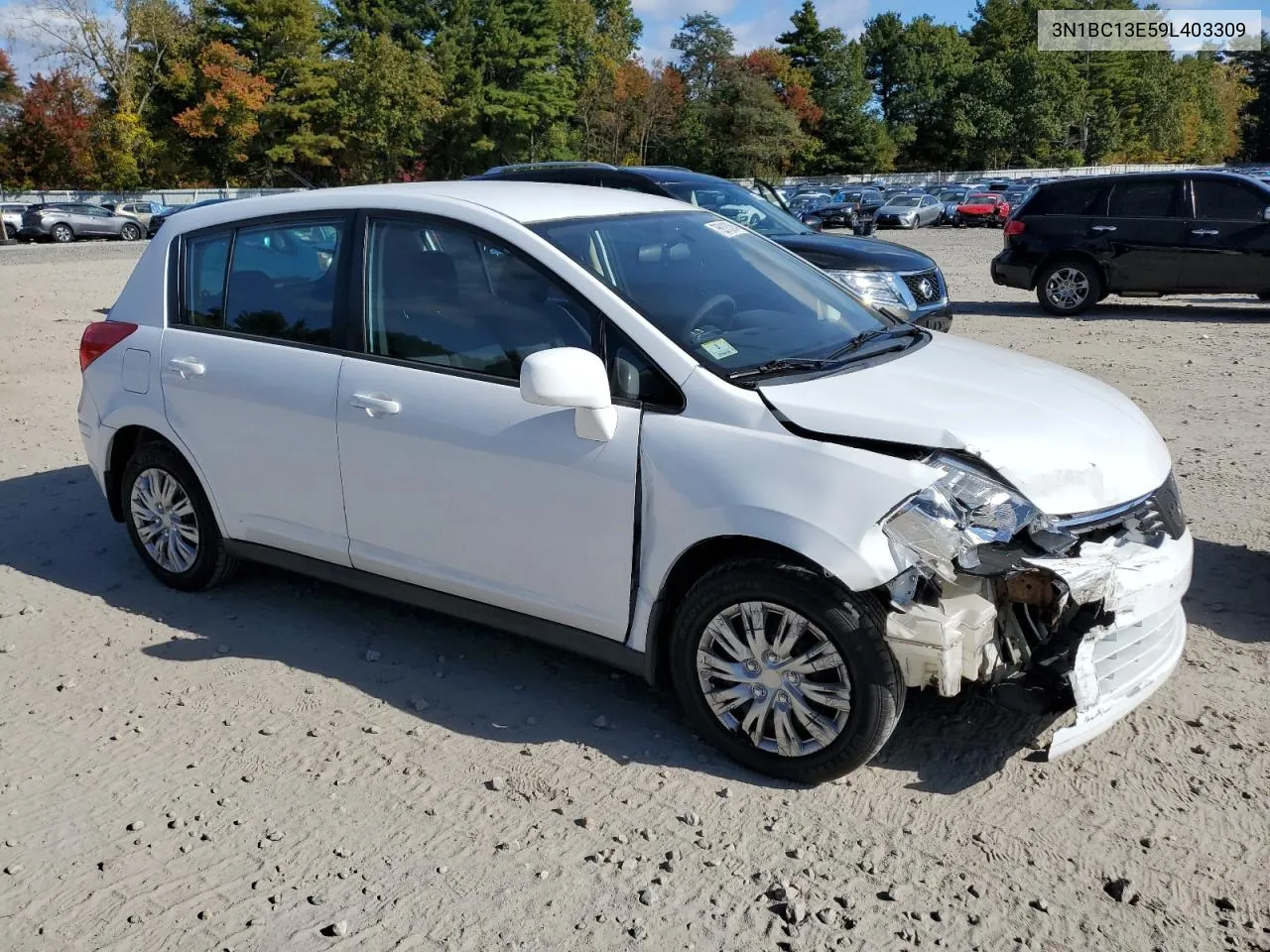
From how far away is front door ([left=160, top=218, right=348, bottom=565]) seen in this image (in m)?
4.59

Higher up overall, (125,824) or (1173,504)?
(1173,504)

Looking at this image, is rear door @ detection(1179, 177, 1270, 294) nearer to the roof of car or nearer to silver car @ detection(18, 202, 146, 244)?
the roof of car

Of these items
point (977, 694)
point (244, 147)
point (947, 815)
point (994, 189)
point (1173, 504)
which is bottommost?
point (947, 815)

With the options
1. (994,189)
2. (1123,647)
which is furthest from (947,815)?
(994,189)

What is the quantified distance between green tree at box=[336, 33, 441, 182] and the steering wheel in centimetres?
6268

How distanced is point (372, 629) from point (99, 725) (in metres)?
1.16

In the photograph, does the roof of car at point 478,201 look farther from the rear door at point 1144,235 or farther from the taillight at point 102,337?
the rear door at point 1144,235

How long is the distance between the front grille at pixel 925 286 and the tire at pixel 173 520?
22.2ft

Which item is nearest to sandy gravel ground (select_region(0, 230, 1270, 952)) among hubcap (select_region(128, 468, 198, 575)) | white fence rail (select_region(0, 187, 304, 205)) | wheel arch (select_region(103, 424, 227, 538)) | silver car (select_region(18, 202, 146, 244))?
hubcap (select_region(128, 468, 198, 575))

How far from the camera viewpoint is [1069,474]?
3.53m

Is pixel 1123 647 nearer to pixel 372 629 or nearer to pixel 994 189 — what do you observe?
pixel 372 629

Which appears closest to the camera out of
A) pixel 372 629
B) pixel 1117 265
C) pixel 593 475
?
pixel 593 475

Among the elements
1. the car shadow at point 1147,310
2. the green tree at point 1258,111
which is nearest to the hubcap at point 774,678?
the car shadow at point 1147,310

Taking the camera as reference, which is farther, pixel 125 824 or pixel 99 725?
pixel 99 725
